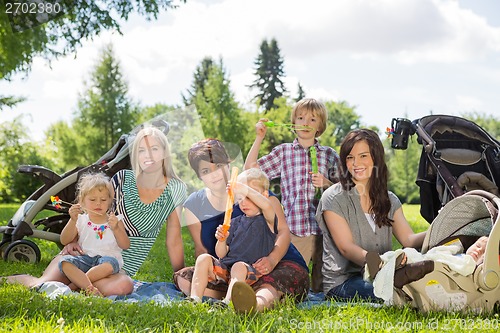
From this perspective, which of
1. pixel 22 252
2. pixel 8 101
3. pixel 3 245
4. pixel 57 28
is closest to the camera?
pixel 22 252

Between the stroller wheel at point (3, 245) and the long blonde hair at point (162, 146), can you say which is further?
the stroller wheel at point (3, 245)

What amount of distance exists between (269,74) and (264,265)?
91.9 feet

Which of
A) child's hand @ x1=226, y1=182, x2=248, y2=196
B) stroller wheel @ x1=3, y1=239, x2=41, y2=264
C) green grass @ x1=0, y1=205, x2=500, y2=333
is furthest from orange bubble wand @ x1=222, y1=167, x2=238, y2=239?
stroller wheel @ x1=3, y1=239, x2=41, y2=264

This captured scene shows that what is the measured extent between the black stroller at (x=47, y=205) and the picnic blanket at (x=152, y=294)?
1377 millimetres

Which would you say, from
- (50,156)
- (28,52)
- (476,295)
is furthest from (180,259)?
(50,156)

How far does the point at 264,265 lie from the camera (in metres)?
3.67

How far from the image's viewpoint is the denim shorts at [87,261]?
400 cm

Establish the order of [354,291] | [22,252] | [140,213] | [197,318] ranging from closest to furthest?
[197,318] < [354,291] < [140,213] < [22,252]

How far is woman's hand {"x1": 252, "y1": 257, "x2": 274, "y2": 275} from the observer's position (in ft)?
12.0

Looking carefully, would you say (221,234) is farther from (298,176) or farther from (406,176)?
(406,176)

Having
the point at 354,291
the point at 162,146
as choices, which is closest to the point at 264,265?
the point at 354,291

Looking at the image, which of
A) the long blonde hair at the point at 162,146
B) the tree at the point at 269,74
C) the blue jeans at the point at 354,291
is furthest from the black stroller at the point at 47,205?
the tree at the point at 269,74

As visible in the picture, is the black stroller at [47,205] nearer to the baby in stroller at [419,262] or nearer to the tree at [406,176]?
the baby in stroller at [419,262]

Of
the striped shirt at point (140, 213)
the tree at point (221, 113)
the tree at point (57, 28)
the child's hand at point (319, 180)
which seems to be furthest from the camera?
the tree at point (221, 113)
